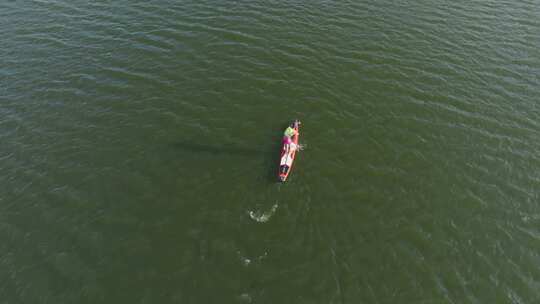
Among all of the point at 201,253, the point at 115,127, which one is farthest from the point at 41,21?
the point at 201,253

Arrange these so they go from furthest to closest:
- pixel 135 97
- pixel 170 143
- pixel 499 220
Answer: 1. pixel 135 97
2. pixel 170 143
3. pixel 499 220

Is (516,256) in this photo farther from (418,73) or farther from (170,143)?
(170,143)

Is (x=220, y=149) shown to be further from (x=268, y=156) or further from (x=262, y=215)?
(x=262, y=215)

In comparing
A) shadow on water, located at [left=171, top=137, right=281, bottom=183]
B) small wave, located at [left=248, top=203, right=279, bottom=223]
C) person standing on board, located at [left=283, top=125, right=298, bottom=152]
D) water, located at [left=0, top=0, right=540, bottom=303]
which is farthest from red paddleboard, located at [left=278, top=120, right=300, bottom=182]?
small wave, located at [left=248, top=203, right=279, bottom=223]

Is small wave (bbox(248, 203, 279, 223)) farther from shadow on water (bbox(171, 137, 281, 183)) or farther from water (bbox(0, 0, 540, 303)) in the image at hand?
shadow on water (bbox(171, 137, 281, 183))

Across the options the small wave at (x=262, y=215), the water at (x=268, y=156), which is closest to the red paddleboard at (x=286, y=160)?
the water at (x=268, y=156)

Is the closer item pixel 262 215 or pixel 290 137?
pixel 262 215

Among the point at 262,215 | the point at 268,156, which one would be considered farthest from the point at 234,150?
the point at 262,215

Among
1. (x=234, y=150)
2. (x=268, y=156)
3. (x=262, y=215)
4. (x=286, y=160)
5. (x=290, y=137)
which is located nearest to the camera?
(x=262, y=215)

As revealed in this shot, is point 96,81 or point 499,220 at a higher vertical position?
point 96,81
